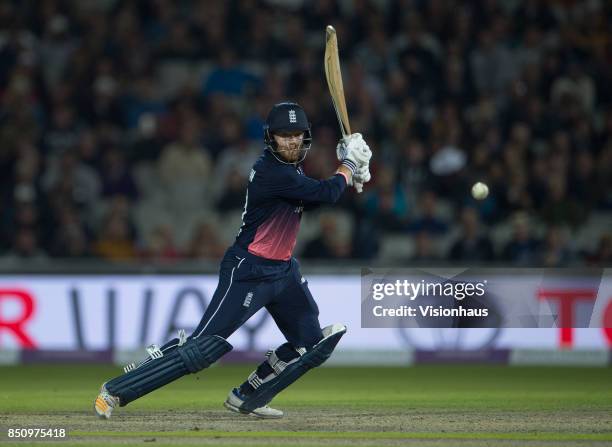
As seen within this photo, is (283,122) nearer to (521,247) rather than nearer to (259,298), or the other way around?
(259,298)

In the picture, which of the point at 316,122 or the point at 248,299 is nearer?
the point at 248,299

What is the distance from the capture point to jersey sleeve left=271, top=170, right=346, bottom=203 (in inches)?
340

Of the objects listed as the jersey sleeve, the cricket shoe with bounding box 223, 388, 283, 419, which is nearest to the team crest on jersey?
the jersey sleeve

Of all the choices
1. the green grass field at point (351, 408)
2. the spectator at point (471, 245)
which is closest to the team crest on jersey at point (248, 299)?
the green grass field at point (351, 408)

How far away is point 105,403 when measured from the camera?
8664 millimetres

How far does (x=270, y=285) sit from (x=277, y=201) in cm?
58

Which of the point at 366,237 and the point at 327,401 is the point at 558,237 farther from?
the point at 327,401

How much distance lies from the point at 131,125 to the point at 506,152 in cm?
537

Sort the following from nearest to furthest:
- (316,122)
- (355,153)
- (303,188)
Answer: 1. (303,188)
2. (355,153)
3. (316,122)

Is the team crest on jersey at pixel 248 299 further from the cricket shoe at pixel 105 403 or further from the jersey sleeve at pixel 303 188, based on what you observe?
the cricket shoe at pixel 105 403

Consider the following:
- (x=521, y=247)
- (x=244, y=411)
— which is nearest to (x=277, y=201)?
(x=244, y=411)

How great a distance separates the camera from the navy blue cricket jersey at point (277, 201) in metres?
8.66

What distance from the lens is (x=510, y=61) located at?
59.8ft

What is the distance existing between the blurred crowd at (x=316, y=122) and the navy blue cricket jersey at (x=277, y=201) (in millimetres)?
6496
